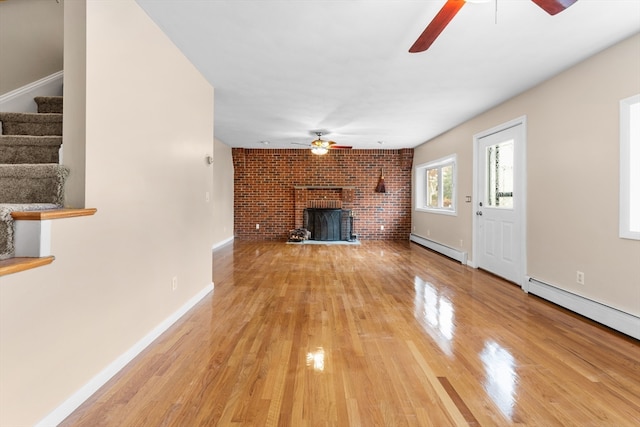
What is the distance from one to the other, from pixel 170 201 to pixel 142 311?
86 cm

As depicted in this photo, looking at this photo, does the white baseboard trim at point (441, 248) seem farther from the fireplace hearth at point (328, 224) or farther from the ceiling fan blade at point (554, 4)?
the ceiling fan blade at point (554, 4)

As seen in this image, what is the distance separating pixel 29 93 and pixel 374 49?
2.76 meters

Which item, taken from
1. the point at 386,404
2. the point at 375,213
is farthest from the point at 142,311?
the point at 375,213

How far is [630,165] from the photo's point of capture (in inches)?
98.7

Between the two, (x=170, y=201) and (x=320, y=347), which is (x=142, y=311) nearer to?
(x=170, y=201)

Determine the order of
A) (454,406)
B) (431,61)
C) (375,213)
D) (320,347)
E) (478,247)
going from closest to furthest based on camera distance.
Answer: (454,406) → (320,347) → (431,61) → (478,247) → (375,213)

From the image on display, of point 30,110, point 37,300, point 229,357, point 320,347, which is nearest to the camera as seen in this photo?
point 37,300

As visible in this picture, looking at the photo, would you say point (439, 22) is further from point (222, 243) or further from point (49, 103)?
point (222, 243)

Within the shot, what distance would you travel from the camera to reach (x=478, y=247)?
4.83 meters

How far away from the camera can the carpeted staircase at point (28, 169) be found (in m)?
1.42

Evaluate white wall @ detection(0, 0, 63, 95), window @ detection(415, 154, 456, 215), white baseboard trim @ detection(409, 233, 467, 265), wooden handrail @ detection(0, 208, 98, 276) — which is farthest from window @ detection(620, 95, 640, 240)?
white wall @ detection(0, 0, 63, 95)

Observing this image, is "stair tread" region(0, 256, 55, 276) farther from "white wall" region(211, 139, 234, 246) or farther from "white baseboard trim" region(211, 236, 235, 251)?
"white wall" region(211, 139, 234, 246)

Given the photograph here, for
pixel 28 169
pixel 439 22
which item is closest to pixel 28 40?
pixel 28 169

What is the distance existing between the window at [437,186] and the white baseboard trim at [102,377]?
16.2 feet
